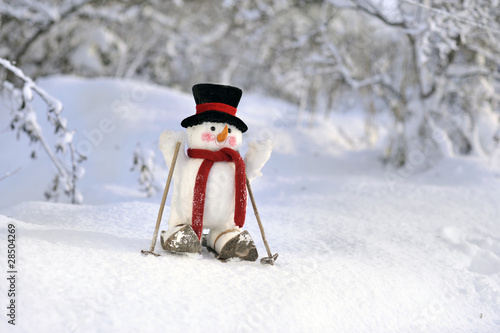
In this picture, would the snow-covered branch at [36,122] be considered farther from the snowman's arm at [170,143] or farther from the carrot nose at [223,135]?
the carrot nose at [223,135]

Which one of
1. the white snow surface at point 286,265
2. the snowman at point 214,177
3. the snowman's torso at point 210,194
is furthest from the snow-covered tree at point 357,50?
the snowman's torso at point 210,194

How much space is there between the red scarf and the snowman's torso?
0.10 ft

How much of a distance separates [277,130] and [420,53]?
396 centimetres

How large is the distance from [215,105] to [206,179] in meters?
0.43

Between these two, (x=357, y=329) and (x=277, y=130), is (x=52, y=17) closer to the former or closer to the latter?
(x=277, y=130)

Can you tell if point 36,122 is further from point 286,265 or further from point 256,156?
point 286,265

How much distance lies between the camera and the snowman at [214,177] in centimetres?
226

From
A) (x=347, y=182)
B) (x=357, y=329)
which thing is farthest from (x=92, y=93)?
(x=357, y=329)

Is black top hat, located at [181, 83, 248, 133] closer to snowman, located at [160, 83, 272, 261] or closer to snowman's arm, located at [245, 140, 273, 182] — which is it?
snowman, located at [160, 83, 272, 261]

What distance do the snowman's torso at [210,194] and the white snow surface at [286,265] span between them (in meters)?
0.23

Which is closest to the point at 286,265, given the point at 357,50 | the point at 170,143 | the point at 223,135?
the point at 223,135

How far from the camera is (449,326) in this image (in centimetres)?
217

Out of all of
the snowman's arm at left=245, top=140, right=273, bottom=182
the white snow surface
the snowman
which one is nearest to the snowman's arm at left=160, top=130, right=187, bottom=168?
the snowman

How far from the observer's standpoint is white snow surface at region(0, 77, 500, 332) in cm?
173
